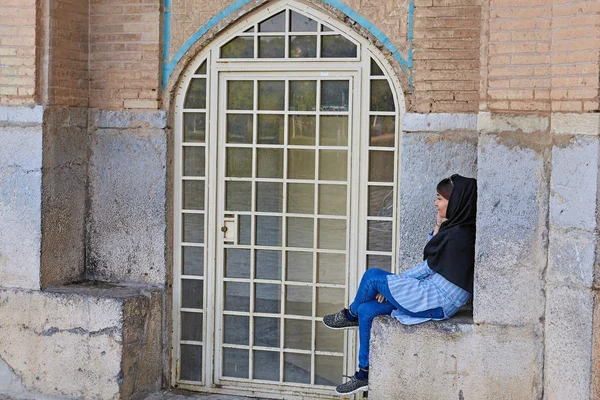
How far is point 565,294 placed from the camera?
5430mm

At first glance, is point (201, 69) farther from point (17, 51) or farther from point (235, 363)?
point (235, 363)

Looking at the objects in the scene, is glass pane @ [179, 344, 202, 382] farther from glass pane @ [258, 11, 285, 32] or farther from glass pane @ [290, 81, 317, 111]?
glass pane @ [258, 11, 285, 32]

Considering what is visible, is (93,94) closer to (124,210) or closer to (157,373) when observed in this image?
(124,210)

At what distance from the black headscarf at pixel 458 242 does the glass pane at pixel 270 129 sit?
141 cm

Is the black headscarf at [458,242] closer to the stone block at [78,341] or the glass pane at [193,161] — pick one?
the glass pane at [193,161]

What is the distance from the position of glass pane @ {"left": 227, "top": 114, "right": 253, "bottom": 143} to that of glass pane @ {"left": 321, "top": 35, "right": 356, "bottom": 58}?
724 millimetres

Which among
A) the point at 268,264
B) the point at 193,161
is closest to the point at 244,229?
the point at 268,264

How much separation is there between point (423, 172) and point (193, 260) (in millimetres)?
1860

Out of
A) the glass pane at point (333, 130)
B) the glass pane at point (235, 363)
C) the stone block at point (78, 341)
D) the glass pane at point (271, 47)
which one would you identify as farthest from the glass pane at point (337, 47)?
the glass pane at point (235, 363)

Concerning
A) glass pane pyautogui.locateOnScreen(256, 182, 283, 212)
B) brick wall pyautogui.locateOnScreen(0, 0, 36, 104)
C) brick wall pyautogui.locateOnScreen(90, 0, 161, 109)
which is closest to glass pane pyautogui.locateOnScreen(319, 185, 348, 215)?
glass pane pyautogui.locateOnScreen(256, 182, 283, 212)

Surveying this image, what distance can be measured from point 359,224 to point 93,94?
2220 millimetres

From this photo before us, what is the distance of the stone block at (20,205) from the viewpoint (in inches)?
264

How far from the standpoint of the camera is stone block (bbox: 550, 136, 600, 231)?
17.1 feet

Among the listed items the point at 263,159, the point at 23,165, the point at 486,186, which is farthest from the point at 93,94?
the point at 486,186
